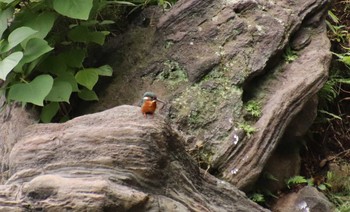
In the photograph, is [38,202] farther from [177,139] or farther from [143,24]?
[143,24]

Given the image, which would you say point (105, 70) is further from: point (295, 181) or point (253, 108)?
point (295, 181)

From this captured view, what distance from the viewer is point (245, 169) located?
3.54m

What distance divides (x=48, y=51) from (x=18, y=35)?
7.4 inches

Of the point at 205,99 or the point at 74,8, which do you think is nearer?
the point at 74,8

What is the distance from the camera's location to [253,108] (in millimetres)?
3795

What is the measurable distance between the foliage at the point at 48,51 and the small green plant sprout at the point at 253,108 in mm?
860

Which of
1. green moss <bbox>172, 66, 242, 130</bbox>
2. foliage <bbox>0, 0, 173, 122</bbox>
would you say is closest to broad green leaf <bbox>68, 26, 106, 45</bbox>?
foliage <bbox>0, 0, 173, 122</bbox>

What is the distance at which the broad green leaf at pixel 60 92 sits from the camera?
3403 mm

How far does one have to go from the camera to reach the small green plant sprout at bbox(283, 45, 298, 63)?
411 cm

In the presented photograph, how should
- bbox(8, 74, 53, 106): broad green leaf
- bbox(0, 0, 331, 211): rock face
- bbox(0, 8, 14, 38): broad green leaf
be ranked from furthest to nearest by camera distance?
bbox(0, 8, 14, 38): broad green leaf < bbox(8, 74, 53, 106): broad green leaf < bbox(0, 0, 331, 211): rock face

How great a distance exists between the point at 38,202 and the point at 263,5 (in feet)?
7.25

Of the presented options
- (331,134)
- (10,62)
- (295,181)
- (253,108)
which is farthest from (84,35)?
(331,134)

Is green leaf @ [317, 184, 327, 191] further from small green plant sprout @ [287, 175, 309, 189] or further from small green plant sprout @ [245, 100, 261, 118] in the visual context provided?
small green plant sprout @ [245, 100, 261, 118]

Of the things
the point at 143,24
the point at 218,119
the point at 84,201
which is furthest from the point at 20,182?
the point at 143,24
